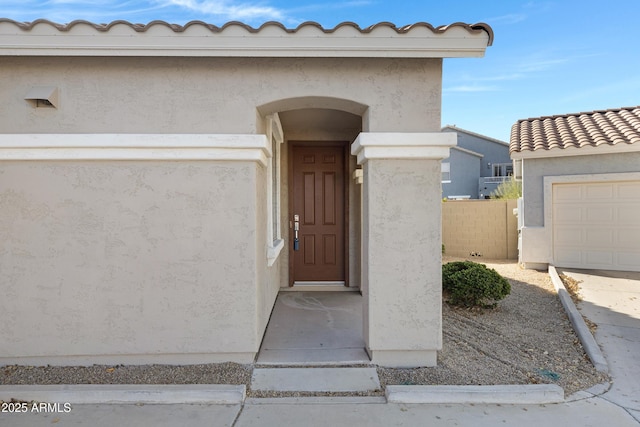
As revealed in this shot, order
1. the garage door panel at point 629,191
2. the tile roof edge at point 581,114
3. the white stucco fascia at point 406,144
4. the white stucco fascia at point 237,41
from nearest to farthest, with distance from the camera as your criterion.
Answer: the white stucco fascia at point 237,41 < the white stucco fascia at point 406,144 < the garage door panel at point 629,191 < the tile roof edge at point 581,114

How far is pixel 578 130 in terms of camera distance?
1024 cm

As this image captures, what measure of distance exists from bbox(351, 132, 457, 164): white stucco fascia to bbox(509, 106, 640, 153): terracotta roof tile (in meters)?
6.65

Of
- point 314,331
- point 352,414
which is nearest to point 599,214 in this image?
point 314,331

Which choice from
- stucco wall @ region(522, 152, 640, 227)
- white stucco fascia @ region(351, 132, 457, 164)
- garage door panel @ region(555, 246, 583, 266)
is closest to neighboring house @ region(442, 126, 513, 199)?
stucco wall @ region(522, 152, 640, 227)

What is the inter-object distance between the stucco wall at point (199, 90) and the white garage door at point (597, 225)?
23.4 feet

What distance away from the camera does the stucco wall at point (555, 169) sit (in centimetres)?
895

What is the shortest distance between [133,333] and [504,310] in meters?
5.43

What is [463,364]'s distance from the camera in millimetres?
4344

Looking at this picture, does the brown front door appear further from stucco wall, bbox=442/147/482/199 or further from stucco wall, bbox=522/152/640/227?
stucco wall, bbox=442/147/482/199

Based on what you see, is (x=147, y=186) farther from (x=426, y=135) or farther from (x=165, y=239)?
(x=426, y=135)

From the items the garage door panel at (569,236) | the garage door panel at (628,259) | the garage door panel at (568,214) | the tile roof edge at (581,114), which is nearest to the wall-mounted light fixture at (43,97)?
the garage door panel at (568,214)

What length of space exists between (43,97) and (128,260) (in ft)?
6.07

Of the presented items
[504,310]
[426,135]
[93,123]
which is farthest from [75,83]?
[504,310]

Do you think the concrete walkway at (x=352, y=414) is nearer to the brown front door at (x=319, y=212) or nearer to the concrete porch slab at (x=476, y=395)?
the concrete porch slab at (x=476, y=395)
